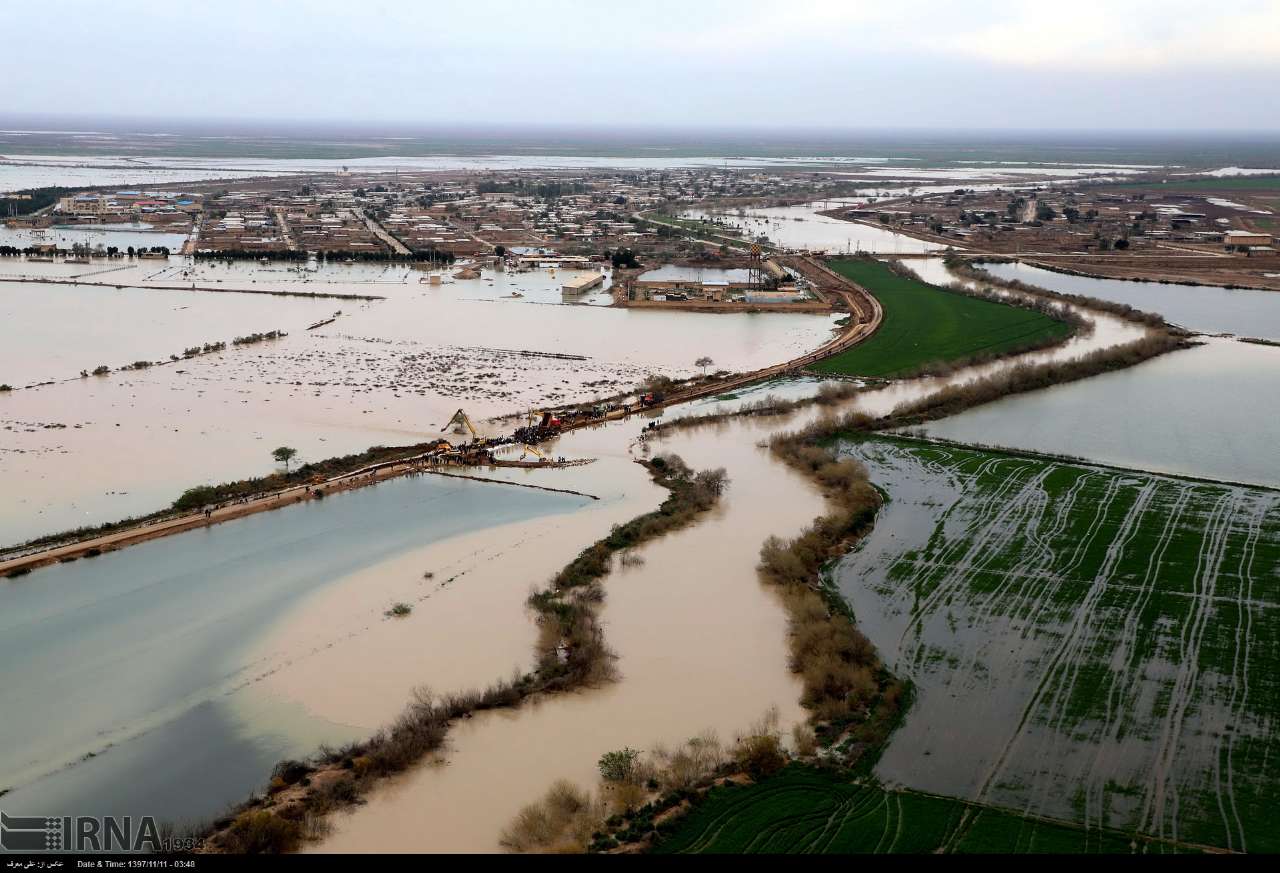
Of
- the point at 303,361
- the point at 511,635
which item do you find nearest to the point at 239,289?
the point at 303,361

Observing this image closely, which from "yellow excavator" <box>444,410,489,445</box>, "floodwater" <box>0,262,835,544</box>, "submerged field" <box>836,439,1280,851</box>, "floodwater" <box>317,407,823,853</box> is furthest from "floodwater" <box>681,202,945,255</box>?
"floodwater" <box>317,407,823,853</box>

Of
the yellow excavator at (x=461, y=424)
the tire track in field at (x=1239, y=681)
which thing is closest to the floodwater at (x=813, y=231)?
the yellow excavator at (x=461, y=424)

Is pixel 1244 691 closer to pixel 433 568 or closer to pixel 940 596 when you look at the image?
pixel 940 596

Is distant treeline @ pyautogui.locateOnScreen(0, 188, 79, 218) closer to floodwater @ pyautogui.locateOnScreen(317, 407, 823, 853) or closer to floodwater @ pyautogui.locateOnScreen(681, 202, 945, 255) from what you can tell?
floodwater @ pyautogui.locateOnScreen(681, 202, 945, 255)

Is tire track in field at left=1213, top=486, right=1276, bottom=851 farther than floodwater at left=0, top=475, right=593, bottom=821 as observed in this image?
No

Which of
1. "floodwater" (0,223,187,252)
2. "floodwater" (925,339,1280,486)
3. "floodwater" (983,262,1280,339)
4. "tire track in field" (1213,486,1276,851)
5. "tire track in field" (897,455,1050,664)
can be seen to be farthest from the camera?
"floodwater" (0,223,187,252)

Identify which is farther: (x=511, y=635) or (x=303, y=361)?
(x=303, y=361)
